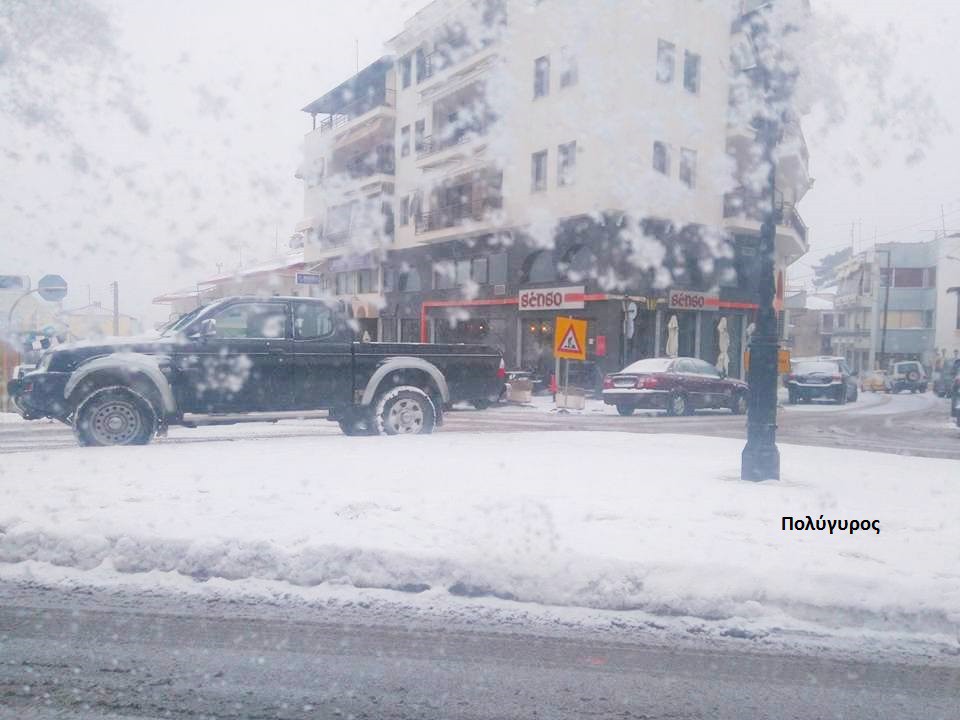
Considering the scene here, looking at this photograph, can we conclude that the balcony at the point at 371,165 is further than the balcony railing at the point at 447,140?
Yes

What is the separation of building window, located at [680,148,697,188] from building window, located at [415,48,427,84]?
12.7m

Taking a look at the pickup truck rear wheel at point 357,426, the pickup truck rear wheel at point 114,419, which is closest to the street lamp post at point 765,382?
the pickup truck rear wheel at point 357,426

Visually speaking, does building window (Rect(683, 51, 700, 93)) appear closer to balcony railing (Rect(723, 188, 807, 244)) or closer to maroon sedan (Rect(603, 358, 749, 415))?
balcony railing (Rect(723, 188, 807, 244))

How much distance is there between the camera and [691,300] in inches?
992

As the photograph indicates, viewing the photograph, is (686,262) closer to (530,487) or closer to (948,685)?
(530,487)

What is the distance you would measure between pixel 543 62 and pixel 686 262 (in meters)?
8.41

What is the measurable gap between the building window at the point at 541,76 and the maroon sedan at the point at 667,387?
997cm

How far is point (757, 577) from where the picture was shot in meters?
3.95

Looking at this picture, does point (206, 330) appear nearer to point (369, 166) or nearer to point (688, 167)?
point (688, 167)

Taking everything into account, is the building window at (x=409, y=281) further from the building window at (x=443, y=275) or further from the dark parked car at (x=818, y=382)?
the dark parked car at (x=818, y=382)

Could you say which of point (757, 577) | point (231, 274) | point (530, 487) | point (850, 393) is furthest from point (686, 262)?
point (757, 577)

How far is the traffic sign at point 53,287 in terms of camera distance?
9.55 meters

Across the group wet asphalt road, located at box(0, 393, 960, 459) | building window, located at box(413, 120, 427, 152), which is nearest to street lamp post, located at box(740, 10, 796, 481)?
wet asphalt road, located at box(0, 393, 960, 459)

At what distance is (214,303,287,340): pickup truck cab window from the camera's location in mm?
8555
